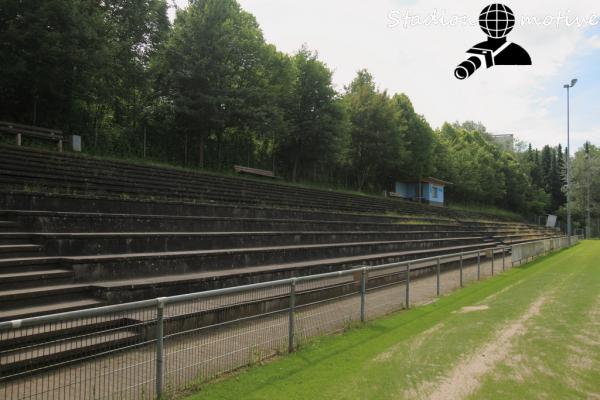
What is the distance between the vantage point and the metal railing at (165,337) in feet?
13.7

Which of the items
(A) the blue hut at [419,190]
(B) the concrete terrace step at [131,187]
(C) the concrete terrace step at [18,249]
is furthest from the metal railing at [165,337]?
(A) the blue hut at [419,190]

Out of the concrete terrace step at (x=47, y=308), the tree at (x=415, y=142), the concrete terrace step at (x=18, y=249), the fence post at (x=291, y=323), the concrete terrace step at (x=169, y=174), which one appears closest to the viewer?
the concrete terrace step at (x=47, y=308)

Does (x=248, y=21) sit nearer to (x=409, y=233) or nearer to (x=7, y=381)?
(x=409, y=233)

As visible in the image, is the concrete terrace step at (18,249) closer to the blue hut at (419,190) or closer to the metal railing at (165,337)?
the metal railing at (165,337)

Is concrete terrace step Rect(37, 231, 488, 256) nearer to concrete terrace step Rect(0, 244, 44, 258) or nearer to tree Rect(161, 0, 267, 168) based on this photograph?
concrete terrace step Rect(0, 244, 44, 258)

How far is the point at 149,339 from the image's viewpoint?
496 cm

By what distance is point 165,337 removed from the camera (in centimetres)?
487

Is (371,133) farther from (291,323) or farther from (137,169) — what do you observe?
(291,323)

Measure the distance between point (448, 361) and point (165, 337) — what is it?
3774 mm

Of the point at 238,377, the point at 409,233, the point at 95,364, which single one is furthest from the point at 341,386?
the point at 409,233

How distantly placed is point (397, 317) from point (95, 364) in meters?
6.47

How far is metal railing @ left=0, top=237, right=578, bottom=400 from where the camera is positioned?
4.17 m

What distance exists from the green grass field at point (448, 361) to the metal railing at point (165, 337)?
309 mm

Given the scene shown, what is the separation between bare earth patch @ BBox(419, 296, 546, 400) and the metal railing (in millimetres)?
2234
